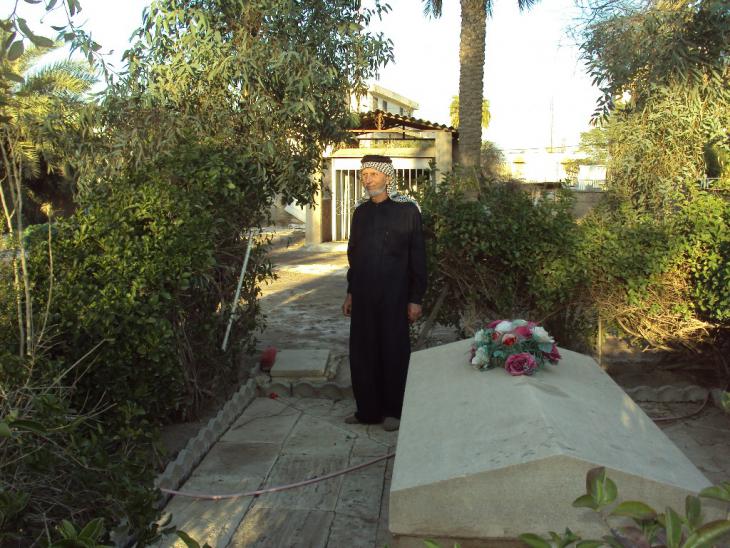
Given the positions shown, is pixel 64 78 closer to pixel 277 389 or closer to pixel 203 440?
pixel 277 389

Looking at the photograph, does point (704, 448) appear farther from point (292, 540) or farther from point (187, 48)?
point (187, 48)

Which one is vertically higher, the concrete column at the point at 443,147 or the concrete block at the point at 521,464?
the concrete column at the point at 443,147

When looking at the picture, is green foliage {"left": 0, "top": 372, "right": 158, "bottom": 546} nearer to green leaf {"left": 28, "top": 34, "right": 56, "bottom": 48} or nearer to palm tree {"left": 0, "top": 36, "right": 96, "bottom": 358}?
palm tree {"left": 0, "top": 36, "right": 96, "bottom": 358}

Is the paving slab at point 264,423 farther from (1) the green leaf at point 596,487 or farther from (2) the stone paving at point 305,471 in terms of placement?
(1) the green leaf at point 596,487

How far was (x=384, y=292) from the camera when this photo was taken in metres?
5.07

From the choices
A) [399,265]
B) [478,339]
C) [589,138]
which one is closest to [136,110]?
[399,265]

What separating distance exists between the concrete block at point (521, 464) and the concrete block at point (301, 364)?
9.21 feet

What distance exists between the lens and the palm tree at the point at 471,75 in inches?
494

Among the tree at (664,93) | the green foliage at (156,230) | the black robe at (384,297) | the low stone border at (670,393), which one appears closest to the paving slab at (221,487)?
the green foliage at (156,230)

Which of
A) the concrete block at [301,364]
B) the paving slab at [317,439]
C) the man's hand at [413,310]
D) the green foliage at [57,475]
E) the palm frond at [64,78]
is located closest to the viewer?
the green foliage at [57,475]

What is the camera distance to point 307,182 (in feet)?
19.4

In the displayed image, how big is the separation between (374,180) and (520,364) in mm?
1916

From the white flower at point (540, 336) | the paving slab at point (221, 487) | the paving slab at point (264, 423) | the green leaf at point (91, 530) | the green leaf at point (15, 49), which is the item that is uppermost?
the green leaf at point (15, 49)

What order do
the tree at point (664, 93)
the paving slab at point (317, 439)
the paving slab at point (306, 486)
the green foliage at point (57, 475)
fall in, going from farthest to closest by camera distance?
the tree at point (664, 93), the paving slab at point (317, 439), the paving slab at point (306, 486), the green foliage at point (57, 475)
